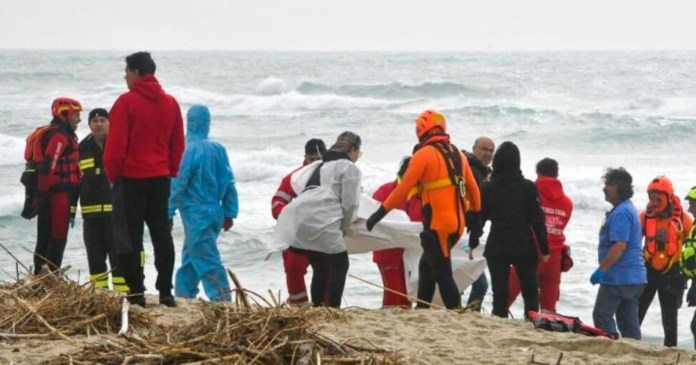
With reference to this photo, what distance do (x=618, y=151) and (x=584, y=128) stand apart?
4029 mm

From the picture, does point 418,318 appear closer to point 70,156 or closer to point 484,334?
point 484,334

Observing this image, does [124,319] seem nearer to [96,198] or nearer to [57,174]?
[96,198]

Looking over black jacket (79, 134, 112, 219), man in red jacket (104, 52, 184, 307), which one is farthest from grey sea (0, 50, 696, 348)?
man in red jacket (104, 52, 184, 307)

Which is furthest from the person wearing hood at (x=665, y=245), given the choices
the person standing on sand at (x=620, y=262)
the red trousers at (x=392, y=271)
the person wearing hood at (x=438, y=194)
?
the red trousers at (x=392, y=271)

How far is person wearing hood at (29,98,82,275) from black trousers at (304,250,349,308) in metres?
2.02

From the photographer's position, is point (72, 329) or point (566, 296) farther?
point (566, 296)

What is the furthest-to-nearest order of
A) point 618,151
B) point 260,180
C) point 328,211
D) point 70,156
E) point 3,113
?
1. point 3,113
2. point 618,151
3. point 260,180
4. point 70,156
5. point 328,211

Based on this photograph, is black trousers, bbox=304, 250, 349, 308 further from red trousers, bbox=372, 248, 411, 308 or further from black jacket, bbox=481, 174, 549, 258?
black jacket, bbox=481, 174, 549, 258

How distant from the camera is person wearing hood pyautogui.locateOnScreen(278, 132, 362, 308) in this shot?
8.81 meters

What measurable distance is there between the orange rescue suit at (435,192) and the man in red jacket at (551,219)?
1167 mm

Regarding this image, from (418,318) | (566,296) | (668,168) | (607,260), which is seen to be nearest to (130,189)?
(418,318)

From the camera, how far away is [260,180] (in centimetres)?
2520

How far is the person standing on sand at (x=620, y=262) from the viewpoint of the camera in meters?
9.11

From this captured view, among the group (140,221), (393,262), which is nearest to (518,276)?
(393,262)
